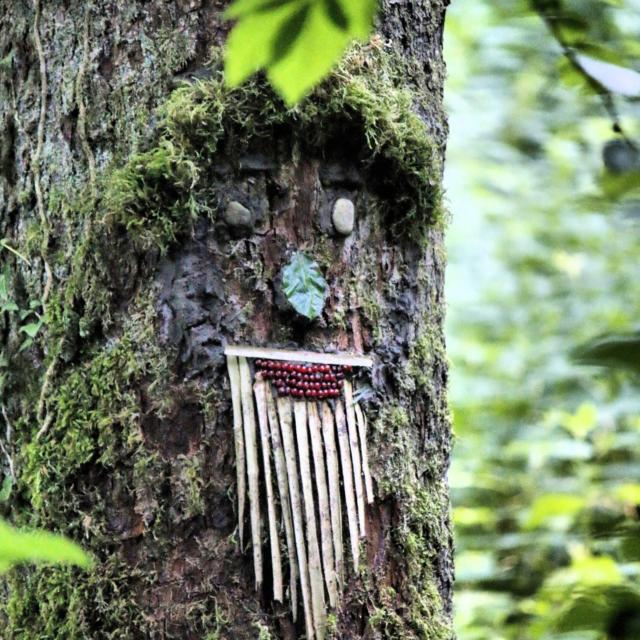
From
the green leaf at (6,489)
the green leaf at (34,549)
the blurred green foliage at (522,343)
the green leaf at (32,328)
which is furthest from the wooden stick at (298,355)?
the blurred green foliage at (522,343)

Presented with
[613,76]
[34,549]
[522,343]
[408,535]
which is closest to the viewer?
[34,549]

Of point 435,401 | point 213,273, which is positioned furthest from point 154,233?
point 435,401

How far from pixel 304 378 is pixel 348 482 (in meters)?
0.16

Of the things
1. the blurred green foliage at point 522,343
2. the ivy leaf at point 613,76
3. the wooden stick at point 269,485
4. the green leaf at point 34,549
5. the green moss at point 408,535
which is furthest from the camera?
the blurred green foliage at point 522,343

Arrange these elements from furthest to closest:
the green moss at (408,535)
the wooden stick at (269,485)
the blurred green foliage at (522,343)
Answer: the blurred green foliage at (522,343) → the green moss at (408,535) → the wooden stick at (269,485)

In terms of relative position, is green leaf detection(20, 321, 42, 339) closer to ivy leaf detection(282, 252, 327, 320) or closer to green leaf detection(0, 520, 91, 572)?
ivy leaf detection(282, 252, 327, 320)

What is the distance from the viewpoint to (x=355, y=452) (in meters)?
1.22

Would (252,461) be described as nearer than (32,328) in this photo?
Yes

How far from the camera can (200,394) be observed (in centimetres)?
116

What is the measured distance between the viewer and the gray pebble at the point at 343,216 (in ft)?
3.99

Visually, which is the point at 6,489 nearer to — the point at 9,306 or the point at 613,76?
the point at 9,306

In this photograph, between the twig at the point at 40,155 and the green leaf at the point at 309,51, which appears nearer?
the green leaf at the point at 309,51

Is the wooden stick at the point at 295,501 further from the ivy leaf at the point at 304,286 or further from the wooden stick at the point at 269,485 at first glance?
the ivy leaf at the point at 304,286

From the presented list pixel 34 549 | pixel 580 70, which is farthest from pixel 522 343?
pixel 34 549
